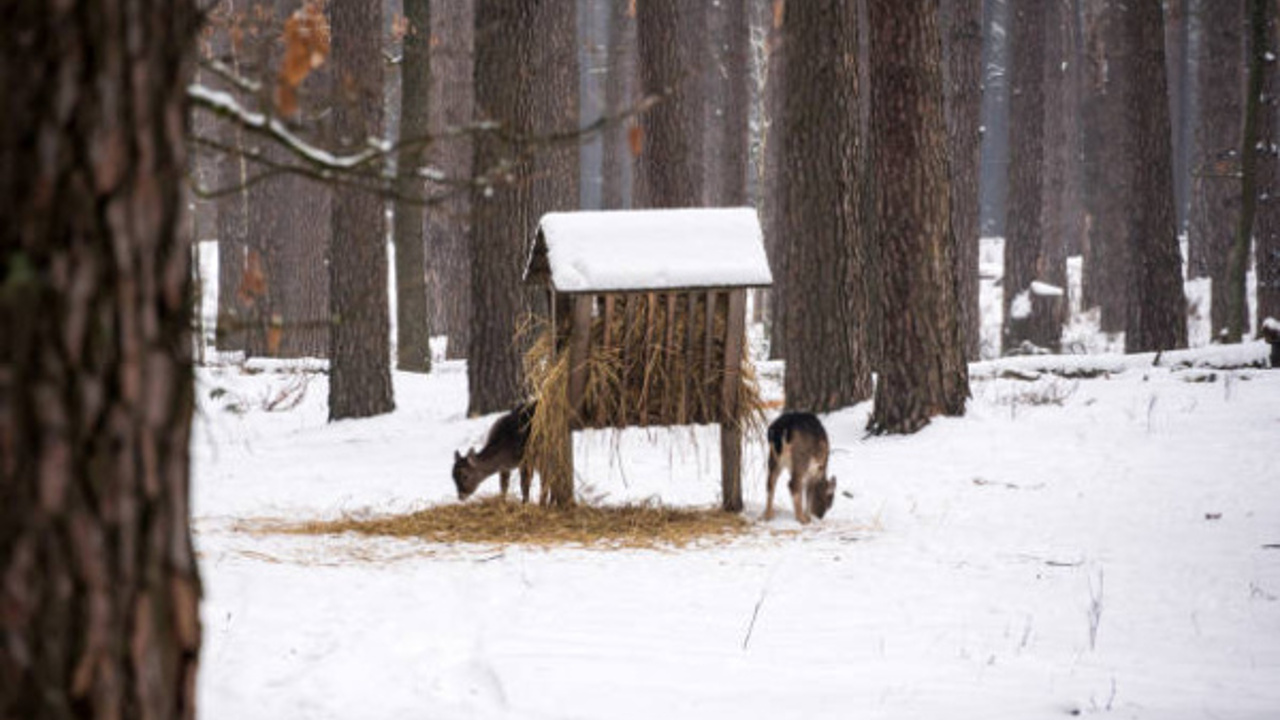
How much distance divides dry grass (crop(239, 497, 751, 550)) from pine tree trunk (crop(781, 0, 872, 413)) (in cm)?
455

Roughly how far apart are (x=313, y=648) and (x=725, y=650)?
1.88 metres

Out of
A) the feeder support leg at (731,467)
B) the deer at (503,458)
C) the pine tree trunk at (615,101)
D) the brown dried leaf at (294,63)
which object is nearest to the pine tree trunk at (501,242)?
the deer at (503,458)

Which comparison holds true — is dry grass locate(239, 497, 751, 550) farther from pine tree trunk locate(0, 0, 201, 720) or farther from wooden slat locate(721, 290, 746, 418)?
pine tree trunk locate(0, 0, 201, 720)

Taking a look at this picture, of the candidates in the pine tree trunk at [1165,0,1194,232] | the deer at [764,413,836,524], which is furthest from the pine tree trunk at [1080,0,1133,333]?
the deer at [764,413,836,524]

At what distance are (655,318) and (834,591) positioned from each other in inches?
111

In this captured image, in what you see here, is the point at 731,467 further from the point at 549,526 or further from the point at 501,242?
the point at 501,242

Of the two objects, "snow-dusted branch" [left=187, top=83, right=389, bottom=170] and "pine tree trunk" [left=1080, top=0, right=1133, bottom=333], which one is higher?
"pine tree trunk" [left=1080, top=0, right=1133, bottom=333]

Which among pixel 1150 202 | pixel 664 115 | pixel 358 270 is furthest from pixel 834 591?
pixel 1150 202

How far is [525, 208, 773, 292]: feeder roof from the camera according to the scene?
8.68 metres

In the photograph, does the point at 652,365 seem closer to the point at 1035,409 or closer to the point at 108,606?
the point at 1035,409

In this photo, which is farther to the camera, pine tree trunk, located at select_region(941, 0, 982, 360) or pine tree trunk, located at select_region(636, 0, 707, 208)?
pine tree trunk, located at select_region(941, 0, 982, 360)

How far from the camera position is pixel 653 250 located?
8922 mm

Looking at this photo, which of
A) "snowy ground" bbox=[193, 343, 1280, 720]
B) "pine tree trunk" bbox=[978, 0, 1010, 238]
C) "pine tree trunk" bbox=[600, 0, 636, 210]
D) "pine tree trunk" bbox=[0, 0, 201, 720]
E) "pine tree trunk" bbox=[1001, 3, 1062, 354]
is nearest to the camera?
"pine tree trunk" bbox=[0, 0, 201, 720]

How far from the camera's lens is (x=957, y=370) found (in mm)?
12820
